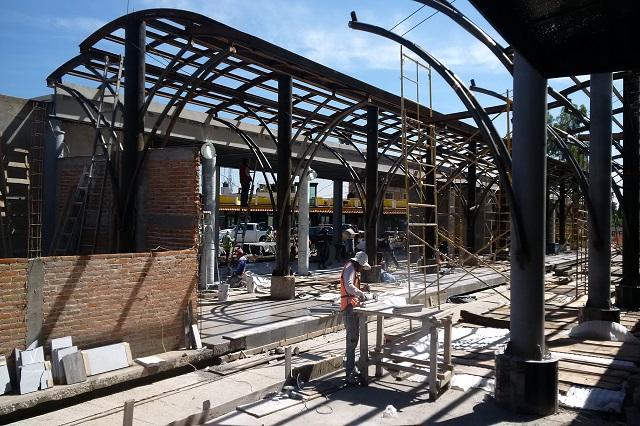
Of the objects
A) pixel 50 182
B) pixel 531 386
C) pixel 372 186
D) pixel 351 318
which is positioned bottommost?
pixel 531 386

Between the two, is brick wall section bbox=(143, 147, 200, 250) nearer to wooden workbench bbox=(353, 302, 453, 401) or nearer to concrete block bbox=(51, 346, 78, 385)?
concrete block bbox=(51, 346, 78, 385)

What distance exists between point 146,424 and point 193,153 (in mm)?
5549

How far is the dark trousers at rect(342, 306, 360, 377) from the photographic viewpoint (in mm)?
7480

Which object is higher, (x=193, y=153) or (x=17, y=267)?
(x=193, y=153)

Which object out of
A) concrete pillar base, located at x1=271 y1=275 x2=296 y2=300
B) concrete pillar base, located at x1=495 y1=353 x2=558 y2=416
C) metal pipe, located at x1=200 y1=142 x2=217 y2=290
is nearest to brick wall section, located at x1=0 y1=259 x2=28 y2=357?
concrete pillar base, located at x1=495 y1=353 x2=558 y2=416

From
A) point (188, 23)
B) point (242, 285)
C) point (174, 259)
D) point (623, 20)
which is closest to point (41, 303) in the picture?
point (174, 259)

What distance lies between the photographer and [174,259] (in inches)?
358

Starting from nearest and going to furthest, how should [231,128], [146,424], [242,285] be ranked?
[146,424] < [242,285] < [231,128]

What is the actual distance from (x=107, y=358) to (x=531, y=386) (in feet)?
18.8

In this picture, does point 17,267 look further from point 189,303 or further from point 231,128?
point 231,128

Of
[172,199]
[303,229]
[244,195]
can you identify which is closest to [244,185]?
[244,195]

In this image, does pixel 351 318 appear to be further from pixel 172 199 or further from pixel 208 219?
pixel 208 219

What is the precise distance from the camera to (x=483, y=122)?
23.6 feet

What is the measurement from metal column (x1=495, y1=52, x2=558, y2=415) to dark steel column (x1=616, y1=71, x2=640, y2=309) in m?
7.68
